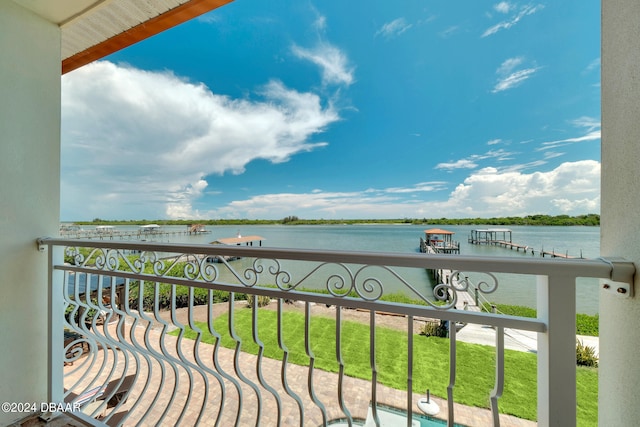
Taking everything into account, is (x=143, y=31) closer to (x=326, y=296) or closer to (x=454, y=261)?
(x=326, y=296)

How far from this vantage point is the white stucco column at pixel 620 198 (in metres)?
0.59

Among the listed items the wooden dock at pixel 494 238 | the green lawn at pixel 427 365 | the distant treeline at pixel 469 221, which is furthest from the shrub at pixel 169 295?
the wooden dock at pixel 494 238

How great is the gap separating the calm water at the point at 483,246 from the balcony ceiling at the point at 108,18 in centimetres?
147

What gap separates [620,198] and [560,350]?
425 mm

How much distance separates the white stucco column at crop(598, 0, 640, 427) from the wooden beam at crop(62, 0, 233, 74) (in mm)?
1803

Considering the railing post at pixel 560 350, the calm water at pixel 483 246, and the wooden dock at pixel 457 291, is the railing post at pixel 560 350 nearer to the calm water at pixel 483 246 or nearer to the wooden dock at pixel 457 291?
the calm water at pixel 483 246

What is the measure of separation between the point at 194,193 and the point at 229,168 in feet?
6.05

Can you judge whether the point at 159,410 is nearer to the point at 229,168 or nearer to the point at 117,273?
the point at 117,273

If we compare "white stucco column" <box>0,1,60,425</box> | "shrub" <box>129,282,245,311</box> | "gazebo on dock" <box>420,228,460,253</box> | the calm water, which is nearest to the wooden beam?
"white stucco column" <box>0,1,60,425</box>

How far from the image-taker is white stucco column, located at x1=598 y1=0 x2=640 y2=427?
1.95ft

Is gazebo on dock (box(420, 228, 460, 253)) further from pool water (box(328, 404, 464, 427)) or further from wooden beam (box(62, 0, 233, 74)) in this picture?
wooden beam (box(62, 0, 233, 74))

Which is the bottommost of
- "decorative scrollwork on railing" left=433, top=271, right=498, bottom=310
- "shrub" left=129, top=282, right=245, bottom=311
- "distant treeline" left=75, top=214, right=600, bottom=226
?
"shrub" left=129, top=282, right=245, bottom=311

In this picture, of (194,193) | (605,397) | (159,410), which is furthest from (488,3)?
(194,193)

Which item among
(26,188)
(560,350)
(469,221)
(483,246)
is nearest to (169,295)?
(26,188)
